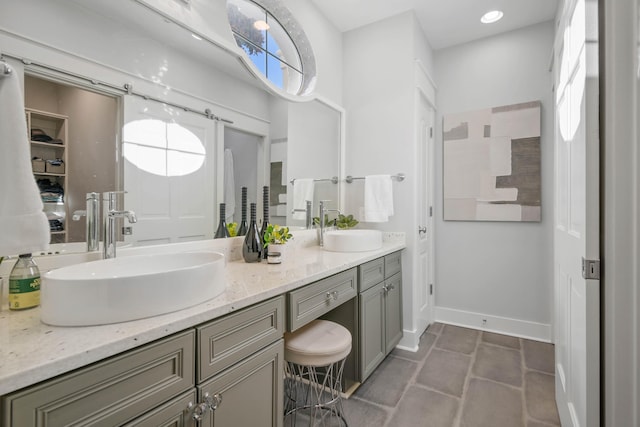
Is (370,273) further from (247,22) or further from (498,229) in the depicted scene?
(247,22)

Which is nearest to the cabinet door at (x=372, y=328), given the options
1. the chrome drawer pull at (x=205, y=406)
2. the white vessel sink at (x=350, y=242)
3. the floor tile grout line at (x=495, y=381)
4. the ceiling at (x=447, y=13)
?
the white vessel sink at (x=350, y=242)

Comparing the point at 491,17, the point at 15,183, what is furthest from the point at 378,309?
the point at 491,17

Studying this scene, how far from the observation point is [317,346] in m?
1.41

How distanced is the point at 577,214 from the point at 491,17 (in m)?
2.09

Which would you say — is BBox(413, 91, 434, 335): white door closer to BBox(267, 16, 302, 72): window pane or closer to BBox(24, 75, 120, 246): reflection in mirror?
BBox(267, 16, 302, 72): window pane

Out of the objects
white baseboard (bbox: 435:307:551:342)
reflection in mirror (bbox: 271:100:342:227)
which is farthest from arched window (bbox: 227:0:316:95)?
white baseboard (bbox: 435:307:551:342)

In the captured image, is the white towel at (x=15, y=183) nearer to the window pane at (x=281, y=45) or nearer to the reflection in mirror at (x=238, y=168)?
the reflection in mirror at (x=238, y=168)

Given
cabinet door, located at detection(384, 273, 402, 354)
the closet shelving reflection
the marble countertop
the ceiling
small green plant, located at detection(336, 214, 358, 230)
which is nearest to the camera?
the marble countertop

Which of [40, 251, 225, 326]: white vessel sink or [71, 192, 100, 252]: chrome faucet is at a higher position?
[71, 192, 100, 252]: chrome faucet

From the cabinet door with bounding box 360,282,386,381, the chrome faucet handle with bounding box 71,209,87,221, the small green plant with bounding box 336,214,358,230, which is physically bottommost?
the cabinet door with bounding box 360,282,386,381

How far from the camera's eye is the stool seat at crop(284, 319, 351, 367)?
1379mm

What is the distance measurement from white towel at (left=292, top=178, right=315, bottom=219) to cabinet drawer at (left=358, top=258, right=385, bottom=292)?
649mm

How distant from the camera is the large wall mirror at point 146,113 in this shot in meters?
1.08

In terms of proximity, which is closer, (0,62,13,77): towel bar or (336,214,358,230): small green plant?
(0,62,13,77): towel bar
